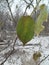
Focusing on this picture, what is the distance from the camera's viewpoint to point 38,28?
29 centimetres

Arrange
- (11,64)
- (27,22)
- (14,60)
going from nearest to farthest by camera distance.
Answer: (27,22), (11,64), (14,60)

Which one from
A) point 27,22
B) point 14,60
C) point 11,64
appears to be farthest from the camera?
point 14,60

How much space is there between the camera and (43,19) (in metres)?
0.29

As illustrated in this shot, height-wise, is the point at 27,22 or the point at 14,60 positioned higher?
the point at 27,22

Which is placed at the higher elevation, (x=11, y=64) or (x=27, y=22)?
(x=27, y=22)

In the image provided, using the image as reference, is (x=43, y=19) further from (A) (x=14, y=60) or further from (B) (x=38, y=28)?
(A) (x=14, y=60)

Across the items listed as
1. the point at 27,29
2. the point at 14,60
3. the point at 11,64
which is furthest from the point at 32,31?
the point at 14,60

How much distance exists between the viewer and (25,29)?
0.90 feet

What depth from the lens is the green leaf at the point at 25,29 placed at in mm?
271

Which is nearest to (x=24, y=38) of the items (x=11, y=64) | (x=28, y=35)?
(x=28, y=35)

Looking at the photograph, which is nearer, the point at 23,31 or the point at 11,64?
the point at 23,31

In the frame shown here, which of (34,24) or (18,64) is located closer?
(34,24)

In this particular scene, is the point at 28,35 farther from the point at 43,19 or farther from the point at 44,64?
the point at 44,64

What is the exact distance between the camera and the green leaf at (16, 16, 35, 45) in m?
0.27
